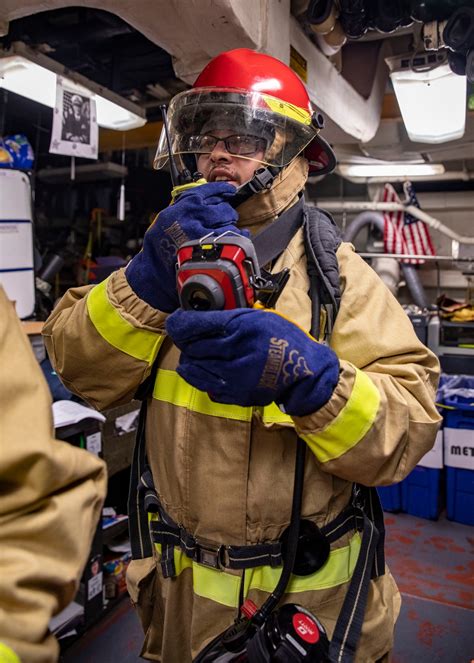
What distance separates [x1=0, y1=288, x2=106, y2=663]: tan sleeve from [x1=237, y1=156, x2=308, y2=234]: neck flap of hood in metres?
0.78

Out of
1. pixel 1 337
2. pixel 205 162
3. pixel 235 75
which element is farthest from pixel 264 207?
pixel 1 337

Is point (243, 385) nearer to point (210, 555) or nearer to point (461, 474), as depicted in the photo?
point (210, 555)

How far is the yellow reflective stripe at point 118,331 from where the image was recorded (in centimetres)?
129

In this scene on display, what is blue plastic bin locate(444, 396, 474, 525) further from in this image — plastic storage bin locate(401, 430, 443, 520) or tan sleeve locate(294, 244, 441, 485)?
tan sleeve locate(294, 244, 441, 485)

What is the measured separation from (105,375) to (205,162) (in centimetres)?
65

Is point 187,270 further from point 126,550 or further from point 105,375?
point 126,550

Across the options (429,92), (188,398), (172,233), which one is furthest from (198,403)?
(429,92)

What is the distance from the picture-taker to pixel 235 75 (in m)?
1.46

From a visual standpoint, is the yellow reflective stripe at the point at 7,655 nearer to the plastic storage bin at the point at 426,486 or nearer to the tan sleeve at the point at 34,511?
the tan sleeve at the point at 34,511

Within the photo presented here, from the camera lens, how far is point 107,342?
1307 mm

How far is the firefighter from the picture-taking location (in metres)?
1.07

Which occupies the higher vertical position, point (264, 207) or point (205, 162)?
point (205, 162)

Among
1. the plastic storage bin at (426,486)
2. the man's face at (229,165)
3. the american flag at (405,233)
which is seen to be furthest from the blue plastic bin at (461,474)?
the man's face at (229,165)

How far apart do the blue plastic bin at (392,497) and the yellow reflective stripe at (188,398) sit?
134 inches
